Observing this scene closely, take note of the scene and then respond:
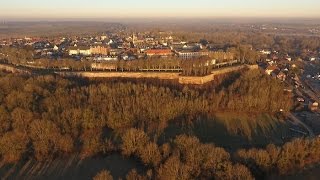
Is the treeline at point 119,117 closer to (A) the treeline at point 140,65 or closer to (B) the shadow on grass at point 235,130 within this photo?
(B) the shadow on grass at point 235,130

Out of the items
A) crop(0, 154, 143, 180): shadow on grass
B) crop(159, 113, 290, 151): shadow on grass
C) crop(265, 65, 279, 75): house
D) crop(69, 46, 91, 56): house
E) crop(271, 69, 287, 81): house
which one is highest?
crop(69, 46, 91, 56): house

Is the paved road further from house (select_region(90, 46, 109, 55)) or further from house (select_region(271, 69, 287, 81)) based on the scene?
house (select_region(90, 46, 109, 55))

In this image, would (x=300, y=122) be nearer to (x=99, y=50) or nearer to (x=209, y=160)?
(x=209, y=160)

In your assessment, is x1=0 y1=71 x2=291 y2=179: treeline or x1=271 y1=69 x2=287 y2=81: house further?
x1=271 y1=69 x2=287 y2=81: house

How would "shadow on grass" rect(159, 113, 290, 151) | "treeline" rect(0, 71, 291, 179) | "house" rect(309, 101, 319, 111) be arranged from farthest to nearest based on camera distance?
"house" rect(309, 101, 319, 111)
"shadow on grass" rect(159, 113, 290, 151)
"treeline" rect(0, 71, 291, 179)

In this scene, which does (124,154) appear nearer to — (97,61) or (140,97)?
(140,97)

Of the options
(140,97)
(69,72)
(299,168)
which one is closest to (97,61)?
(69,72)

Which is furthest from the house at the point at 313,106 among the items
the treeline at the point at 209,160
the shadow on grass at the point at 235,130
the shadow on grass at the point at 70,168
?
the shadow on grass at the point at 70,168

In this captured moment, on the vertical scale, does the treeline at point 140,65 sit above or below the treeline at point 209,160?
above

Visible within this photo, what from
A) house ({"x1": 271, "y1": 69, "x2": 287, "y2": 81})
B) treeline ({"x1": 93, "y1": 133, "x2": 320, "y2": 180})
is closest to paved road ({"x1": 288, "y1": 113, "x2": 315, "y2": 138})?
treeline ({"x1": 93, "y1": 133, "x2": 320, "y2": 180})
